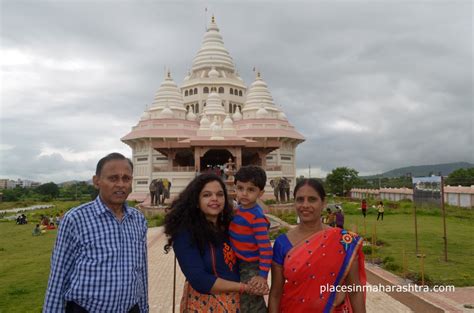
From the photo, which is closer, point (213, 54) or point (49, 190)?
point (213, 54)

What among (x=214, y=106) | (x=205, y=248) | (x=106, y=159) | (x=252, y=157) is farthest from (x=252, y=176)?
(x=214, y=106)

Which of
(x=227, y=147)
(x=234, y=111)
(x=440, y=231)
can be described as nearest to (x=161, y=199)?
(x=227, y=147)

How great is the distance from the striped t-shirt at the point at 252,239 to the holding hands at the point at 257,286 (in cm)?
6

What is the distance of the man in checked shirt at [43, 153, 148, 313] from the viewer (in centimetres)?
281

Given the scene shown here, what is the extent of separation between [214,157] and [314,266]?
31.6 metres

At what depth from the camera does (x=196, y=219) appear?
3131 millimetres

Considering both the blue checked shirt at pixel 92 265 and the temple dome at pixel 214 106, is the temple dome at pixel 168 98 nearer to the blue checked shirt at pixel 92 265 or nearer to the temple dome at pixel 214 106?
the temple dome at pixel 214 106

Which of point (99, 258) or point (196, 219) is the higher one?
point (196, 219)

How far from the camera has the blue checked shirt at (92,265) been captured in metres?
2.81

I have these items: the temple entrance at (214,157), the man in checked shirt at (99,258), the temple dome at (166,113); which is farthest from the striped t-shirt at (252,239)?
the temple dome at (166,113)

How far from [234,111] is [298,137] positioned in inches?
401

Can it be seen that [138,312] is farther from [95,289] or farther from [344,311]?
[344,311]

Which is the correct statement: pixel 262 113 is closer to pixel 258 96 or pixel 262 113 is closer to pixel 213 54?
pixel 258 96

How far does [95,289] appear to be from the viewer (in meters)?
2.82
